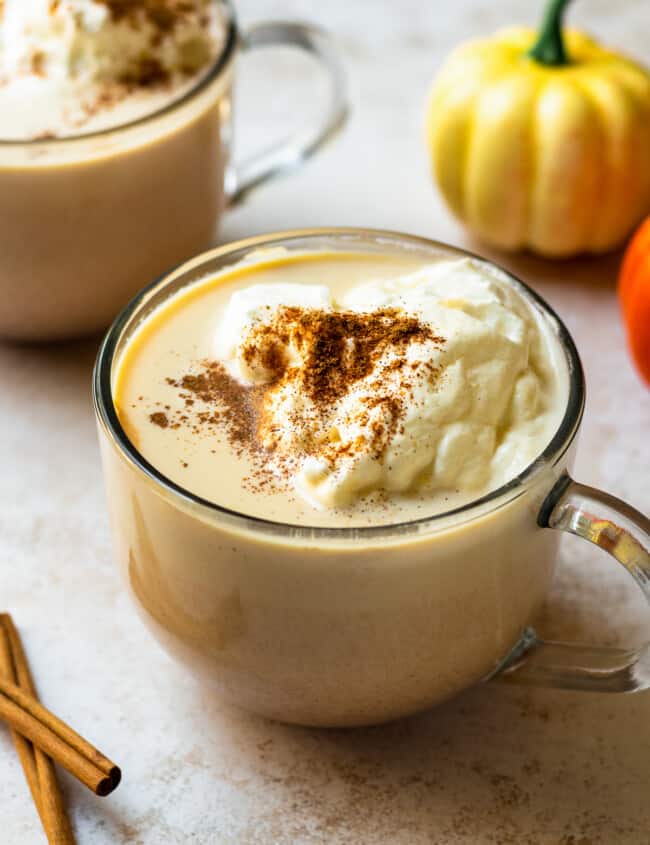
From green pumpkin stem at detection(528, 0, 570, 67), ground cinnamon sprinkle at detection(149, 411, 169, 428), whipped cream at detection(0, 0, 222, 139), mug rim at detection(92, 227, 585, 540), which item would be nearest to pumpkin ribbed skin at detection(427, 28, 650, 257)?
green pumpkin stem at detection(528, 0, 570, 67)

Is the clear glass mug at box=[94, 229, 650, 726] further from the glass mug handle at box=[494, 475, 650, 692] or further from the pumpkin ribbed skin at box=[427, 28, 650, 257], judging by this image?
the pumpkin ribbed skin at box=[427, 28, 650, 257]

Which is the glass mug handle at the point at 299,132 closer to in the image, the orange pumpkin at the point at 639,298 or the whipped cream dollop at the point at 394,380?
the orange pumpkin at the point at 639,298

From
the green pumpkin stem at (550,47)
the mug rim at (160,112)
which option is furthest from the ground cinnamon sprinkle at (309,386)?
the green pumpkin stem at (550,47)

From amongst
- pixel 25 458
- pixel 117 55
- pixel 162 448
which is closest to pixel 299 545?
pixel 162 448

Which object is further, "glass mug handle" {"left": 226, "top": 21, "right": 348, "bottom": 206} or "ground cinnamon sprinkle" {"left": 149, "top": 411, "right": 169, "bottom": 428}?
"glass mug handle" {"left": 226, "top": 21, "right": 348, "bottom": 206}

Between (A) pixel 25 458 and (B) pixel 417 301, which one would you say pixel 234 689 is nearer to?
(B) pixel 417 301

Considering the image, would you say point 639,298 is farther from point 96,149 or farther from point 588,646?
point 96,149
